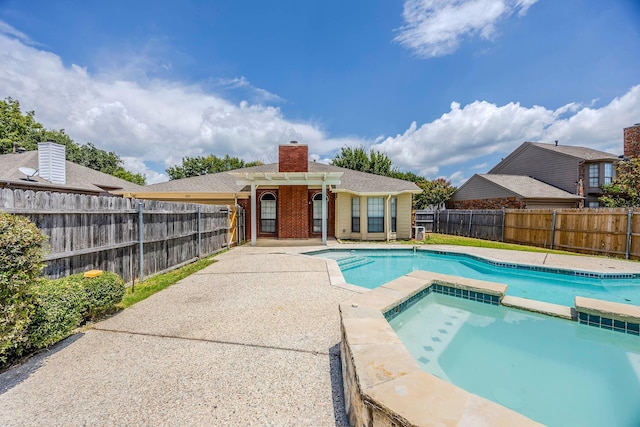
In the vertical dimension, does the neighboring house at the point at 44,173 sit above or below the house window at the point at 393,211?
above

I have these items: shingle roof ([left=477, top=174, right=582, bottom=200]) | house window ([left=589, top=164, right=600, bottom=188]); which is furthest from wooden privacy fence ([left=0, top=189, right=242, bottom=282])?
house window ([left=589, top=164, right=600, bottom=188])

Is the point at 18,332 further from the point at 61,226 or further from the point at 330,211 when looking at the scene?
the point at 330,211

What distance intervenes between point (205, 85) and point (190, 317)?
15.1 metres

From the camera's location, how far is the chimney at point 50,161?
49.1ft

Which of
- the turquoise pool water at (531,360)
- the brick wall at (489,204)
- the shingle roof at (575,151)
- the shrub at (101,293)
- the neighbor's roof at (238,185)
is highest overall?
the shingle roof at (575,151)

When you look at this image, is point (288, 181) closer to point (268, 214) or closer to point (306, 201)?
point (306, 201)

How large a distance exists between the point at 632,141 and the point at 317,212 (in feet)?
91.0

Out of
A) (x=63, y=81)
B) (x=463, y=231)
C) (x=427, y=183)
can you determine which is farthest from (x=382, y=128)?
(x=63, y=81)

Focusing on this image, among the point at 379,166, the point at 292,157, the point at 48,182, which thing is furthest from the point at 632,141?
the point at 48,182

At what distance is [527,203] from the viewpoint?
20.7 m

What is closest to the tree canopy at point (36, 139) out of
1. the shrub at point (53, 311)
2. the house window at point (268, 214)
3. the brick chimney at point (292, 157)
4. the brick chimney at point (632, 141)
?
the house window at point (268, 214)

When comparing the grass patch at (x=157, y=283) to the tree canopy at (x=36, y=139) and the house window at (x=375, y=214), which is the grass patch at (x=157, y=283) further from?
the tree canopy at (x=36, y=139)

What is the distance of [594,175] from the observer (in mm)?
22078

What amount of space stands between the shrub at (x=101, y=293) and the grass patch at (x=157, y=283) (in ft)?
2.39
